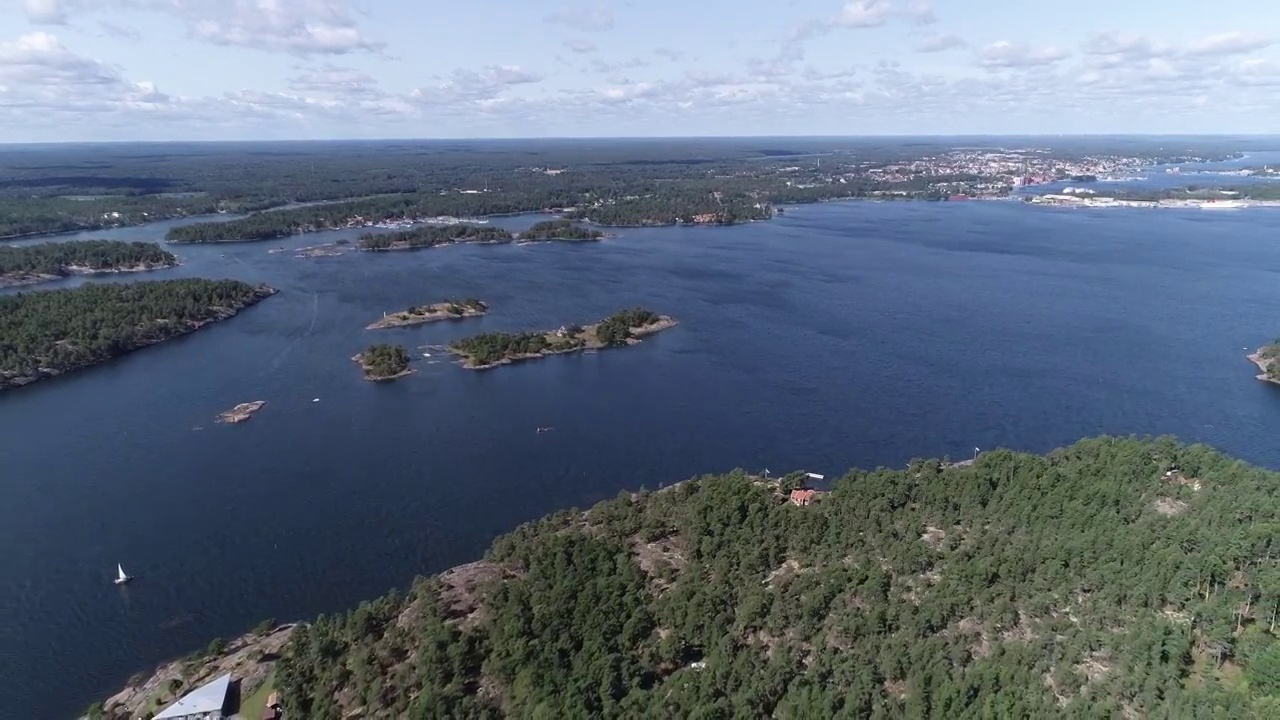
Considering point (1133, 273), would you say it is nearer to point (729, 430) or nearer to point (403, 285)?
point (729, 430)

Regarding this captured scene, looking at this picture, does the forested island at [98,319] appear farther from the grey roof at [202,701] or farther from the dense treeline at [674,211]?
the dense treeline at [674,211]

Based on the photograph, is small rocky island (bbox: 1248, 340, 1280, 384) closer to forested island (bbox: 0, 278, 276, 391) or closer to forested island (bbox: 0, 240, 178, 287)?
forested island (bbox: 0, 278, 276, 391)

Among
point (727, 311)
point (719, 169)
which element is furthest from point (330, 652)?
point (719, 169)

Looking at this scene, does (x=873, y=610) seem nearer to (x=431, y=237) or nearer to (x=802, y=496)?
(x=802, y=496)

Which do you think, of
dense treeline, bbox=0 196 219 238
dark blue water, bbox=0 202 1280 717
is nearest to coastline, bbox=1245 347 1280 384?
dark blue water, bbox=0 202 1280 717

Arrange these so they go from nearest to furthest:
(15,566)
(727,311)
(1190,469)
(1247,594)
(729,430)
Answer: (1247,594)
(1190,469)
(15,566)
(729,430)
(727,311)
